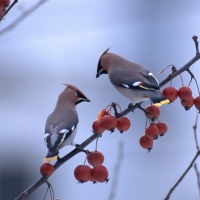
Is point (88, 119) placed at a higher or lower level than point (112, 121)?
higher

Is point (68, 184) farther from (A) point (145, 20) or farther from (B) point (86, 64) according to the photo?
(A) point (145, 20)

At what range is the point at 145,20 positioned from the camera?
1338cm

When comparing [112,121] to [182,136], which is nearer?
[112,121]

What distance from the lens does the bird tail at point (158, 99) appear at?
3.22 meters

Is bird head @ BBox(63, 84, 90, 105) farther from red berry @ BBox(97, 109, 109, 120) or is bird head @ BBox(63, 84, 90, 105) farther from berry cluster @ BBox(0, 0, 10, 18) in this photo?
berry cluster @ BBox(0, 0, 10, 18)

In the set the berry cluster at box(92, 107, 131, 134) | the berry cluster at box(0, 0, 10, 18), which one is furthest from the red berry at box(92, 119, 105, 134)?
the berry cluster at box(0, 0, 10, 18)

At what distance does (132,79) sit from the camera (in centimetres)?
395

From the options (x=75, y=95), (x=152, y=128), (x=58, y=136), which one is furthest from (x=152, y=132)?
(x=75, y=95)

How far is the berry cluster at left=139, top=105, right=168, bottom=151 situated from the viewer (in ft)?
10.3

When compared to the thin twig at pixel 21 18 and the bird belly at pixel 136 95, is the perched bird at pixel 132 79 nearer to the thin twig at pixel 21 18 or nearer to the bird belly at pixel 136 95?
the bird belly at pixel 136 95

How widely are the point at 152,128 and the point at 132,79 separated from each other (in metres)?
0.86

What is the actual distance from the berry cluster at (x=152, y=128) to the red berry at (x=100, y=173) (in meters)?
0.34

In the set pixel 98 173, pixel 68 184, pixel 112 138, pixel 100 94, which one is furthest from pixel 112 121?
pixel 100 94

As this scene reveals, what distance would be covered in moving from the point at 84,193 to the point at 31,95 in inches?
100
